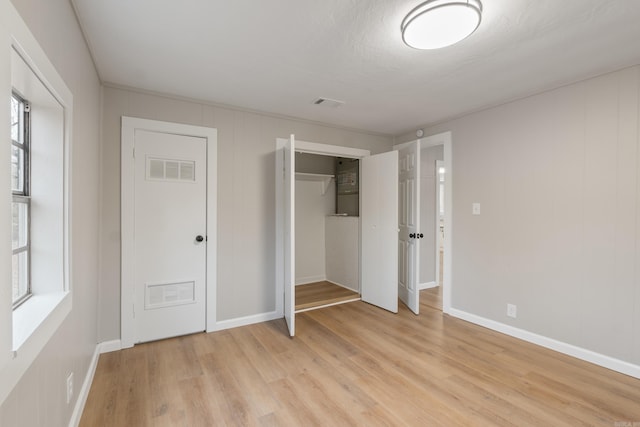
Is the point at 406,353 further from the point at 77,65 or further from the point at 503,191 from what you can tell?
the point at 77,65

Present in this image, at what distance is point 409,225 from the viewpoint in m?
3.79

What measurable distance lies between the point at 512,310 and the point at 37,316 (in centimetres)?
358

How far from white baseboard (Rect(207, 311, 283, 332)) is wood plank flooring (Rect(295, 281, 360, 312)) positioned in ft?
1.31

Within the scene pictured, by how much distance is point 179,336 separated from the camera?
9.75 ft

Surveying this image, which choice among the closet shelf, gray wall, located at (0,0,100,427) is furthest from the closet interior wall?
gray wall, located at (0,0,100,427)

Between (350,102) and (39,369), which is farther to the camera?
(350,102)

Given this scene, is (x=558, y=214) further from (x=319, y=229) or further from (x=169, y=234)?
(x=169, y=234)

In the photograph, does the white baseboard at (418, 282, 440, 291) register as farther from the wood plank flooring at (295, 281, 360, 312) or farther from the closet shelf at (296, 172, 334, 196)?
the closet shelf at (296, 172, 334, 196)

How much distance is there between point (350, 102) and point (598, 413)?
3.01m

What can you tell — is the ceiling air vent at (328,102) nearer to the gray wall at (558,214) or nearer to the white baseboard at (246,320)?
the gray wall at (558,214)

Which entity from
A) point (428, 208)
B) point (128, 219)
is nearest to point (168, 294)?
point (128, 219)

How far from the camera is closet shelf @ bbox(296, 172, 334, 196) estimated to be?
4809 millimetres

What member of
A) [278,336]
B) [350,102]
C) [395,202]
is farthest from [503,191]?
[278,336]

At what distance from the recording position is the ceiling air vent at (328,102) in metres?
3.01
